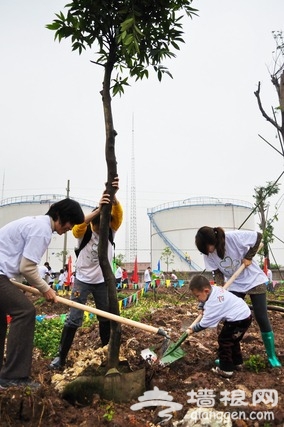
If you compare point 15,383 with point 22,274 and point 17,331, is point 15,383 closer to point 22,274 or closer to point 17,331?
point 17,331

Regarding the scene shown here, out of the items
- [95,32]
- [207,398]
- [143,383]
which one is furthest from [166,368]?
[95,32]

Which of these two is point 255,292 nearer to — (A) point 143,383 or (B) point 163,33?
(A) point 143,383

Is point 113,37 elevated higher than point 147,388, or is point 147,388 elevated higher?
point 113,37

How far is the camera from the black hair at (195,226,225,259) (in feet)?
13.3

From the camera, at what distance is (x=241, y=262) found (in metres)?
4.29

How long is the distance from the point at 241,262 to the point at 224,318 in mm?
726

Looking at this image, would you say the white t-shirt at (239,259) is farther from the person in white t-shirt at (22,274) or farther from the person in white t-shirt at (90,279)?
the person in white t-shirt at (22,274)

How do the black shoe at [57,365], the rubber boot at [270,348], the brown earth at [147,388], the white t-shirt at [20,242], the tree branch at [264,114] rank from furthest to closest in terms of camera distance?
the tree branch at [264,114] → the black shoe at [57,365] → the rubber boot at [270,348] → the white t-shirt at [20,242] → the brown earth at [147,388]

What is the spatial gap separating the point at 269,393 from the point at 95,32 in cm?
373

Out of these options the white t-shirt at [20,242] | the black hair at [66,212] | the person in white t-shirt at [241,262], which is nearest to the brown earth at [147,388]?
the person in white t-shirt at [241,262]

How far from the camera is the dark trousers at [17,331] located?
9.91 ft

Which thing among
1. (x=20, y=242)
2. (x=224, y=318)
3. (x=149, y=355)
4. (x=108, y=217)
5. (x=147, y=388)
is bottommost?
(x=147, y=388)

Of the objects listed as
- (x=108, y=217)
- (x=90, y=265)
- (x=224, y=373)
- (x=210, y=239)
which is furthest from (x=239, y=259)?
(x=90, y=265)

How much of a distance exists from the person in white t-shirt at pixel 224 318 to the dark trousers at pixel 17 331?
1.61 meters
